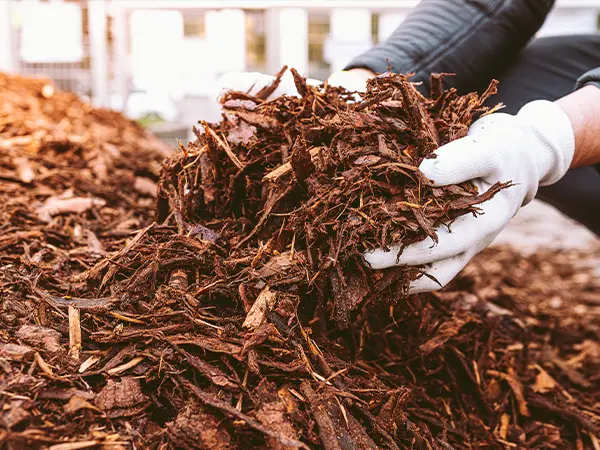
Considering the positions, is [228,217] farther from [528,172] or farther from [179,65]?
[179,65]

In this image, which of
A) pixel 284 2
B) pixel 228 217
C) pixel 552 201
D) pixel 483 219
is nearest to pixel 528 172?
pixel 483 219

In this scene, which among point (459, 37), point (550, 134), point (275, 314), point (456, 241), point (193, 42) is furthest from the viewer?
point (193, 42)

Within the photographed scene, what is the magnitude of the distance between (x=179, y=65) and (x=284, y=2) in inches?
43.5

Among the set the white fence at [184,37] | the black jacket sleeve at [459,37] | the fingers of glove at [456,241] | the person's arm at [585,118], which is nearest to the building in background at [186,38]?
the white fence at [184,37]

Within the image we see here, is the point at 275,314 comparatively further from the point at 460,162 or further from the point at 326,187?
the point at 460,162

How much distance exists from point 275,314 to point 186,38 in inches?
170

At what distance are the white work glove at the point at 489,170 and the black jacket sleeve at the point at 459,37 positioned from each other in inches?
26.8

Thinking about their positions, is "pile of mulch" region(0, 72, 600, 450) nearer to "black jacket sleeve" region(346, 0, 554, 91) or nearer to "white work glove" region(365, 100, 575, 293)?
"white work glove" region(365, 100, 575, 293)

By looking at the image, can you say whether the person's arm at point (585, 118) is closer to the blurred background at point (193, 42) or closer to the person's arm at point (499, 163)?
the person's arm at point (499, 163)

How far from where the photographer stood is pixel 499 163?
133 centimetres

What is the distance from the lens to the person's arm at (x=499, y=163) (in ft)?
4.02

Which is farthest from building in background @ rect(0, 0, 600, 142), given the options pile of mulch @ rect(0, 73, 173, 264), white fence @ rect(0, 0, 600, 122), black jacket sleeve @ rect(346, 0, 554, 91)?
black jacket sleeve @ rect(346, 0, 554, 91)

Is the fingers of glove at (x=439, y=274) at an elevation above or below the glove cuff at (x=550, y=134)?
below

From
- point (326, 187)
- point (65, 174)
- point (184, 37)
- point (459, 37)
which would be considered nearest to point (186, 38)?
point (184, 37)
